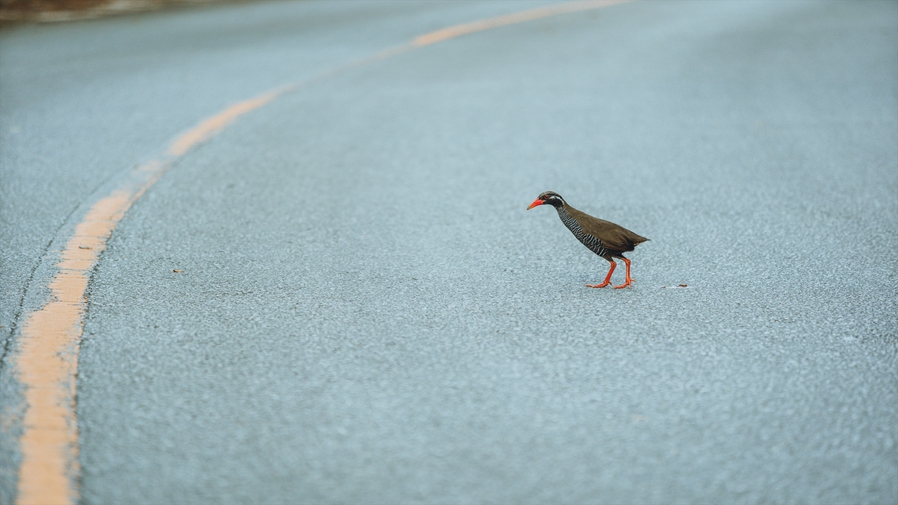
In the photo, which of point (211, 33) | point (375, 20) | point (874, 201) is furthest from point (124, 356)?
point (375, 20)

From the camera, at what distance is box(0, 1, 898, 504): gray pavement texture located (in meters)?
2.76

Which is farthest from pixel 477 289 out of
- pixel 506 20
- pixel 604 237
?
pixel 506 20

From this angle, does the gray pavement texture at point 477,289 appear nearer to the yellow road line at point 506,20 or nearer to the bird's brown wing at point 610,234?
the bird's brown wing at point 610,234

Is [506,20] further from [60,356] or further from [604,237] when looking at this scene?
[60,356]

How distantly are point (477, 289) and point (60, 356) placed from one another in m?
1.84

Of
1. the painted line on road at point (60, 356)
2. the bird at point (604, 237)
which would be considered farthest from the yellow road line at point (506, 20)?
the bird at point (604, 237)

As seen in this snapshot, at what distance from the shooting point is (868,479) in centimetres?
267

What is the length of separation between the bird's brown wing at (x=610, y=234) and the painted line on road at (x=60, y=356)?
7.64 feet

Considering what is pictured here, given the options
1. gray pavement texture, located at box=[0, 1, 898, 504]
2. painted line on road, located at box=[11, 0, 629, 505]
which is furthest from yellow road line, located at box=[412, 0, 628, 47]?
painted line on road, located at box=[11, 0, 629, 505]

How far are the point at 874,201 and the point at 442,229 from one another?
284 cm

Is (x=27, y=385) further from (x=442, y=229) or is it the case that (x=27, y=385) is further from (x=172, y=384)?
(x=442, y=229)

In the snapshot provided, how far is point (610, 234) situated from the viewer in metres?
4.23

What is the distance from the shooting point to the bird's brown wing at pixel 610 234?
4.21 m

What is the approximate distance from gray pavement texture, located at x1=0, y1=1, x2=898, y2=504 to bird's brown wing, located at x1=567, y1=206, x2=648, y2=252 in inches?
8.8
